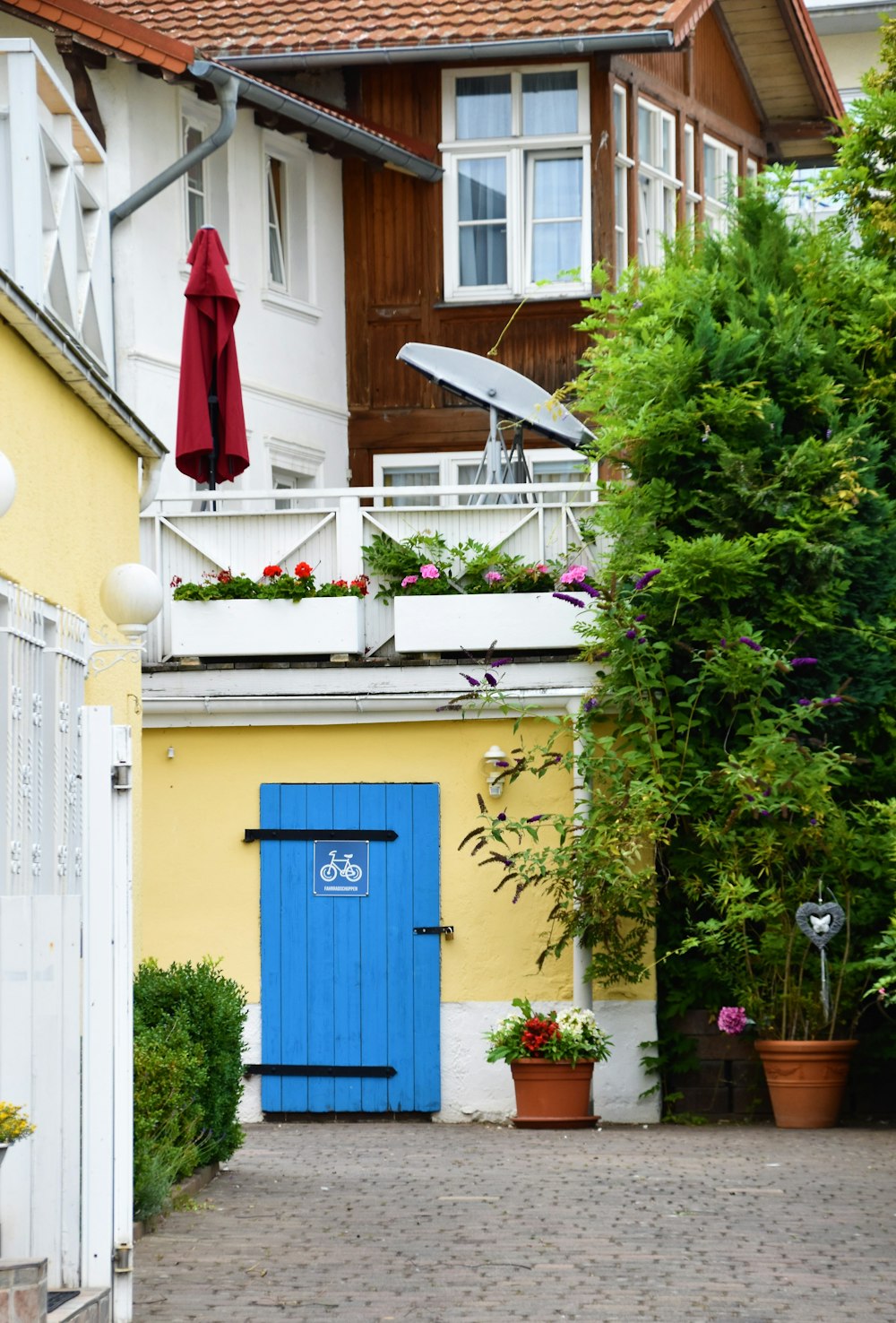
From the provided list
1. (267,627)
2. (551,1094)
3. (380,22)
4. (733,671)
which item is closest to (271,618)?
(267,627)

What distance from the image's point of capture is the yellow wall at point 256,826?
13.3 m

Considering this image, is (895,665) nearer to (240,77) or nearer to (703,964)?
(703,964)

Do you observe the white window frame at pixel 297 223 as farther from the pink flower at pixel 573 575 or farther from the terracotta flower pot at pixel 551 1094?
the terracotta flower pot at pixel 551 1094

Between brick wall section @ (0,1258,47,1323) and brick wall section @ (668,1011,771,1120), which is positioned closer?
brick wall section @ (0,1258,47,1323)

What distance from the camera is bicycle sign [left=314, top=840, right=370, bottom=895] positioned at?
13.3 meters

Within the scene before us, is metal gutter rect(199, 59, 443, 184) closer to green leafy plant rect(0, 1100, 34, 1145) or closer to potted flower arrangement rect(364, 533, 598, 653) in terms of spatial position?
potted flower arrangement rect(364, 533, 598, 653)

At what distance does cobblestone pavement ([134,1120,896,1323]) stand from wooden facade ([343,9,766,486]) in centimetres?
830

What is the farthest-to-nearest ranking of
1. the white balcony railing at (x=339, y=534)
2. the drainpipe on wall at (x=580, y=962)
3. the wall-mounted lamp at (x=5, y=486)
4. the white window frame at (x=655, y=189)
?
the white window frame at (x=655, y=189) < the white balcony railing at (x=339, y=534) < the drainpipe on wall at (x=580, y=962) < the wall-mounted lamp at (x=5, y=486)

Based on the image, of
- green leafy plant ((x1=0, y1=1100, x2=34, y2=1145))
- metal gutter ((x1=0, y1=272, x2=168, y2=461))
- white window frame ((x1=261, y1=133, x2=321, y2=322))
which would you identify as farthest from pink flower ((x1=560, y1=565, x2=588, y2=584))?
green leafy plant ((x1=0, y1=1100, x2=34, y2=1145))

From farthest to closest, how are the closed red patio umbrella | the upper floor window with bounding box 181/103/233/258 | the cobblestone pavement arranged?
the upper floor window with bounding box 181/103/233/258, the closed red patio umbrella, the cobblestone pavement

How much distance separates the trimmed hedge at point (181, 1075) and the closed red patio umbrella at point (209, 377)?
196 inches

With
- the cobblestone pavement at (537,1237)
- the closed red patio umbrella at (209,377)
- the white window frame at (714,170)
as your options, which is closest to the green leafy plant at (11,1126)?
the cobblestone pavement at (537,1237)

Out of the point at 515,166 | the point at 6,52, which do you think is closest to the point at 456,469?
the point at 515,166

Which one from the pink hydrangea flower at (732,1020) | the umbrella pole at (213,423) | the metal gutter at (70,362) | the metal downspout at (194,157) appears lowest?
the pink hydrangea flower at (732,1020)
